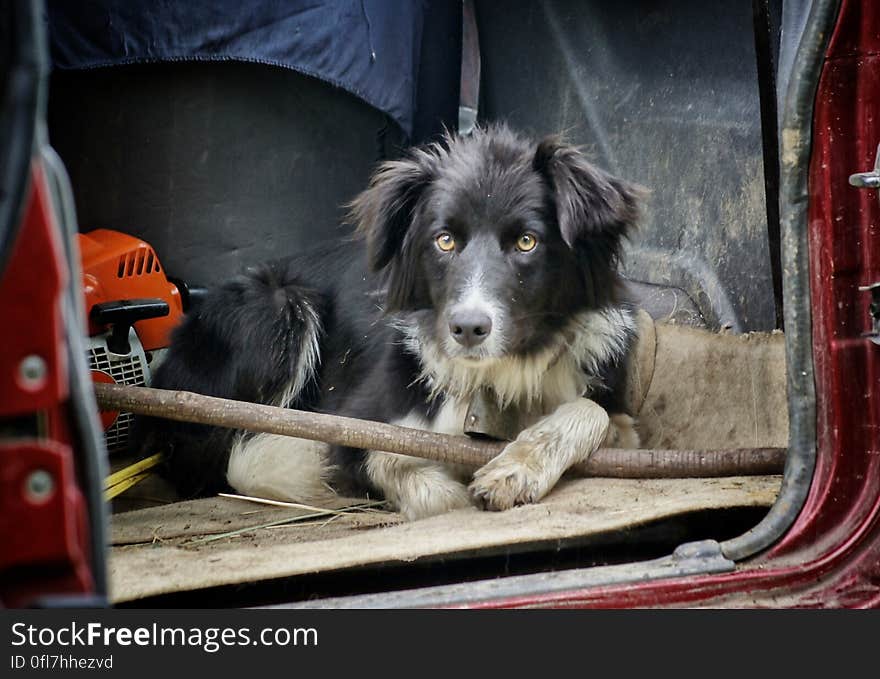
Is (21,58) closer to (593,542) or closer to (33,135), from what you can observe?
(33,135)

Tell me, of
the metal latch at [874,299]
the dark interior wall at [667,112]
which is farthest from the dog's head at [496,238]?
the metal latch at [874,299]

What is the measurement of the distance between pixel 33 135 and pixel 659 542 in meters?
2.27

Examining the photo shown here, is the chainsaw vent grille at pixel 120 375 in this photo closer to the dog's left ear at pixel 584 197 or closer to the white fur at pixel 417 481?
the white fur at pixel 417 481

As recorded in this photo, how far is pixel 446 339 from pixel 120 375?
1.62 metres

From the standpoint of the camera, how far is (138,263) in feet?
15.6

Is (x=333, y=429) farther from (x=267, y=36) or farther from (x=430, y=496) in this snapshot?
(x=267, y=36)

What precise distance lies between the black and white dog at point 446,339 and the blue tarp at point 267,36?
93cm

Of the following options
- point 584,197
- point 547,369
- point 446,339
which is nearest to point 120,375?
point 446,339

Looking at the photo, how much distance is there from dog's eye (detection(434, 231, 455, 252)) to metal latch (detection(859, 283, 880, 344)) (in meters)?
1.43

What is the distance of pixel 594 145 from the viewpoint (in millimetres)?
5113

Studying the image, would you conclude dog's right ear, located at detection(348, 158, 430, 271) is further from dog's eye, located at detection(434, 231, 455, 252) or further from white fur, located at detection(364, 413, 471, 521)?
white fur, located at detection(364, 413, 471, 521)

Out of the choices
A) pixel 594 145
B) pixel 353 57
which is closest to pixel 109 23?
pixel 353 57

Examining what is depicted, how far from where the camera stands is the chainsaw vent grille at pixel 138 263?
184 inches

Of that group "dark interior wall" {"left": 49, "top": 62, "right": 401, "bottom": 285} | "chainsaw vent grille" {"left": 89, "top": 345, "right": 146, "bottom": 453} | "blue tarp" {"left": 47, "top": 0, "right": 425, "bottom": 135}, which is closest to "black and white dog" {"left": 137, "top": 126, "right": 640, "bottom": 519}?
"chainsaw vent grille" {"left": 89, "top": 345, "right": 146, "bottom": 453}
